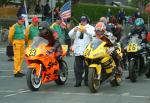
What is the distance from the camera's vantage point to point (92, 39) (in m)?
14.0

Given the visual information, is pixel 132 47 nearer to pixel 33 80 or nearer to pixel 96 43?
pixel 96 43

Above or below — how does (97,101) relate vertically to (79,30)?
below

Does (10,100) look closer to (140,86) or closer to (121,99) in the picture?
(121,99)

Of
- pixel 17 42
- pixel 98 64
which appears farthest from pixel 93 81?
pixel 17 42

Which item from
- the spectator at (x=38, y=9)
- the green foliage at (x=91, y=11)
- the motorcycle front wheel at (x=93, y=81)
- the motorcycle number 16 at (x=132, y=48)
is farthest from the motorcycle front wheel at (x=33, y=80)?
the green foliage at (x=91, y=11)

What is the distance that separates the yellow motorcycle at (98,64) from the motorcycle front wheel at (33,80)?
4.24 feet

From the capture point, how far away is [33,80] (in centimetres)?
1325

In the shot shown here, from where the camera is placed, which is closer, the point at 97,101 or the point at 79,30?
the point at 97,101

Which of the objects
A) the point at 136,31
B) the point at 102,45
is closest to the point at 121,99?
the point at 102,45

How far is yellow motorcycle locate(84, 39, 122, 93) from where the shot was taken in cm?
1284

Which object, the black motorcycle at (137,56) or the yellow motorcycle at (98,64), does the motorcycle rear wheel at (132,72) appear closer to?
the black motorcycle at (137,56)

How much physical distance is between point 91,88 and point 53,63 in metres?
1.52

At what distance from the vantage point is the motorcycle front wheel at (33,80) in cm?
1308

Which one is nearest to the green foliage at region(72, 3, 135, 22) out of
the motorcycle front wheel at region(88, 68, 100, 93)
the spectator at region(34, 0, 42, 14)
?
the spectator at region(34, 0, 42, 14)
